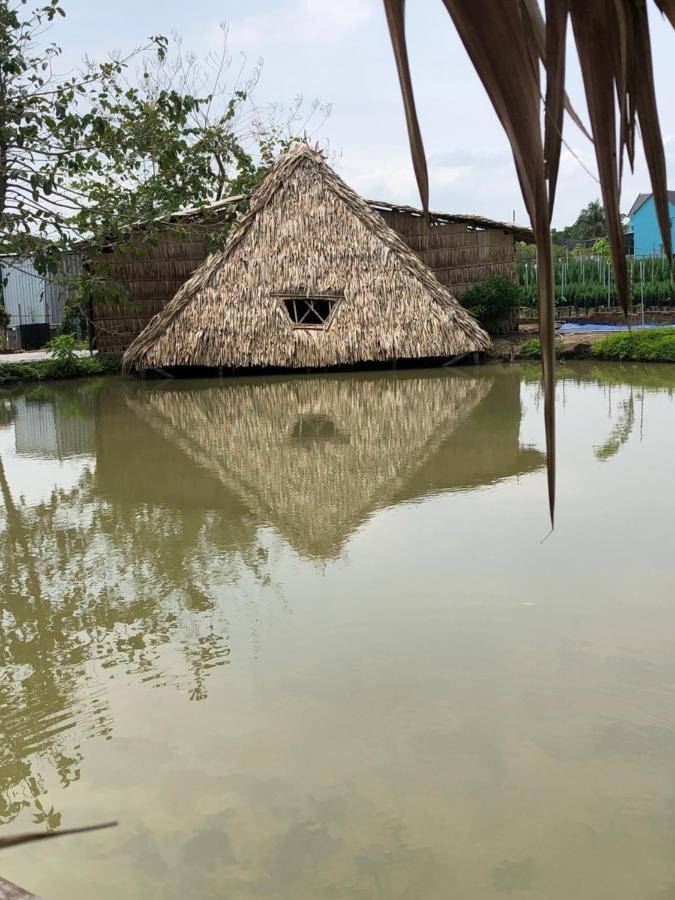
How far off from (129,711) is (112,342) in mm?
11462

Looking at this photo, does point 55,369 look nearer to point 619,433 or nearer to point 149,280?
point 149,280

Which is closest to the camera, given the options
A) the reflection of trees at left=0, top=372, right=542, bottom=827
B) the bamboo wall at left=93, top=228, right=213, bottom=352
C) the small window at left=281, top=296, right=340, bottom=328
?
the reflection of trees at left=0, top=372, right=542, bottom=827

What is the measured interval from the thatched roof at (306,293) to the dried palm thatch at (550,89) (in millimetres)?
11103

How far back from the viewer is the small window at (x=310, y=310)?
473 inches

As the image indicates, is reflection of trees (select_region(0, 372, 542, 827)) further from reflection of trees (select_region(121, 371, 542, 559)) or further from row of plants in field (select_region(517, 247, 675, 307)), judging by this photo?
row of plants in field (select_region(517, 247, 675, 307))

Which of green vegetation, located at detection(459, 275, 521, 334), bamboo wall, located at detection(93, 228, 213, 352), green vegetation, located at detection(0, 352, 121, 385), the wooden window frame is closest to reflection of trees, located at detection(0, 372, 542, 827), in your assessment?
the wooden window frame

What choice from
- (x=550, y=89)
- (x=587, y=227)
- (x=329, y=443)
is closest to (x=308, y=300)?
(x=329, y=443)

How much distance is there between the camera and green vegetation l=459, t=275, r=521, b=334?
13.6 meters

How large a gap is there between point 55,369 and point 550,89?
12460mm

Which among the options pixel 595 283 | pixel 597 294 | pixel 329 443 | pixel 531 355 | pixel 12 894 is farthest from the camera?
pixel 595 283

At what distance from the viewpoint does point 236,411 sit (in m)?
8.01

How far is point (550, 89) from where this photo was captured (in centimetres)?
36

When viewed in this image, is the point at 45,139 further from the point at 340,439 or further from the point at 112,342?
the point at 112,342

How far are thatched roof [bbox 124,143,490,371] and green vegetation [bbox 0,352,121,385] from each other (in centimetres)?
108
